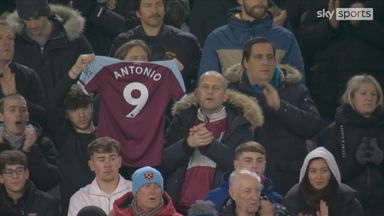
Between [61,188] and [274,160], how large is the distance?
7.29 feet

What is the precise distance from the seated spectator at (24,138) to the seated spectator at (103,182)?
18.5 inches

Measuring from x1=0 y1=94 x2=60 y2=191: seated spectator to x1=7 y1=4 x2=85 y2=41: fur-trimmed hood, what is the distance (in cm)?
162

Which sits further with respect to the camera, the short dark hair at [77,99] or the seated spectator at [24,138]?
the short dark hair at [77,99]

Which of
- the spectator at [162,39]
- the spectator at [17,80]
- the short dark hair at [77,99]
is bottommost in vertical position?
the short dark hair at [77,99]

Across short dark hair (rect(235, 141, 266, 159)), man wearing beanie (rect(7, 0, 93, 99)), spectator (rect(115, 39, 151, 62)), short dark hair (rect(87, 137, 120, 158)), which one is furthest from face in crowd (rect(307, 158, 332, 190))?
man wearing beanie (rect(7, 0, 93, 99))

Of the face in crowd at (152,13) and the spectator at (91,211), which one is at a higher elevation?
the face in crowd at (152,13)

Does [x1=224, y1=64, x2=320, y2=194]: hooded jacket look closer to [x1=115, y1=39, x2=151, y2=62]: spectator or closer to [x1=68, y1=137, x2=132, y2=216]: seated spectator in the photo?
[x1=115, y1=39, x2=151, y2=62]: spectator

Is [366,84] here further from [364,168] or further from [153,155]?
[153,155]

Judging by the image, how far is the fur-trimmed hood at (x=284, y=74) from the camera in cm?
1475

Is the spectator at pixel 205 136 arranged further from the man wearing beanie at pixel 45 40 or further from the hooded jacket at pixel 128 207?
the man wearing beanie at pixel 45 40

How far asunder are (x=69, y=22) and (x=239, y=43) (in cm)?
194

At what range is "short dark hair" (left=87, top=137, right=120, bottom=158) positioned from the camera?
13812 millimetres

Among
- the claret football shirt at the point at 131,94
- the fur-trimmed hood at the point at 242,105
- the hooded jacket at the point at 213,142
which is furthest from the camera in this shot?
the claret football shirt at the point at 131,94

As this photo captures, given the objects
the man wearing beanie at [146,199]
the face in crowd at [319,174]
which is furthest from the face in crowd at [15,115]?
the face in crowd at [319,174]
